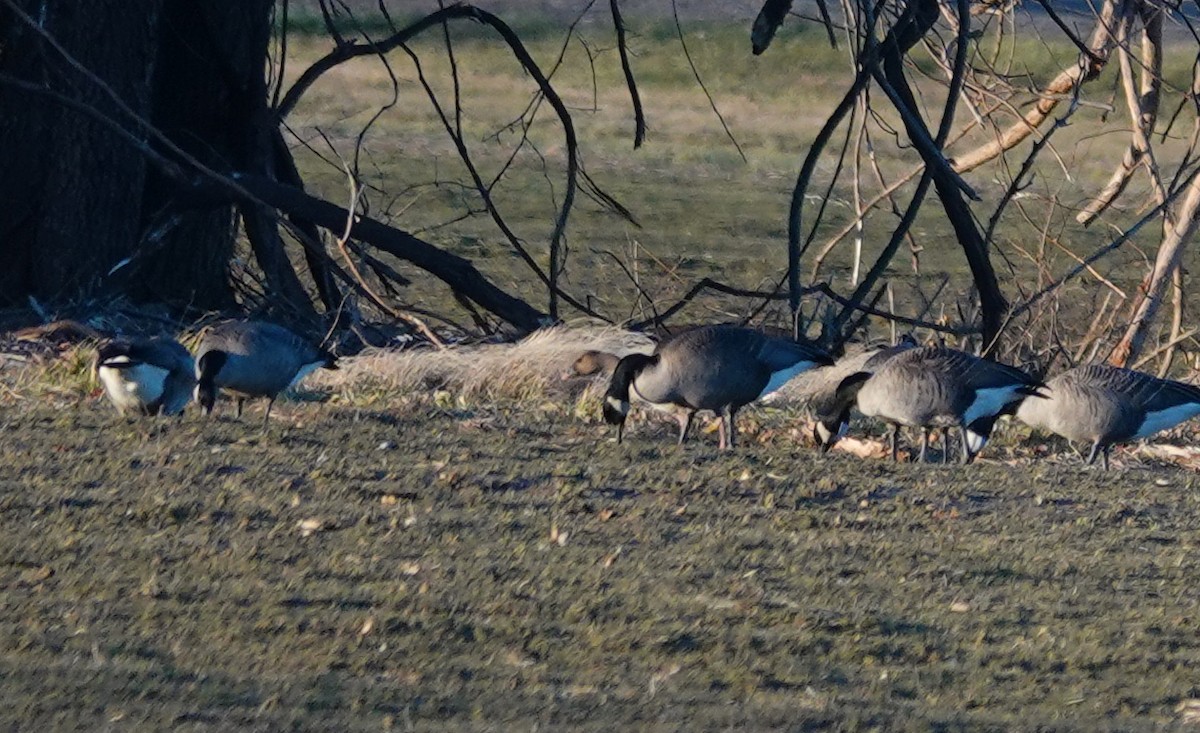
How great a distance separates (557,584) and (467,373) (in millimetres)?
3311

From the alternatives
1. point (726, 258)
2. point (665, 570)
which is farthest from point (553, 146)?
point (665, 570)

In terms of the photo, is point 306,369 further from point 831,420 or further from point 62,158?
point 831,420

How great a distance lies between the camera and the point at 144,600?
4.79 meters

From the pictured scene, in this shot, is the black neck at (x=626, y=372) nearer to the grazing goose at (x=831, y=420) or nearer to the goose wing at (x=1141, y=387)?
the grazing goose at (x=831, y=420)

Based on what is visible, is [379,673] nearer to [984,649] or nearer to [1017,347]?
[984,649]

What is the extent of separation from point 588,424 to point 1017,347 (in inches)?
117

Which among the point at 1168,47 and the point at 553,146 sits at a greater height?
the point at 1168,47

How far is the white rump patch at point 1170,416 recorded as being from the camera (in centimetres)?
793

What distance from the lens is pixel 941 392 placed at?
301 inches

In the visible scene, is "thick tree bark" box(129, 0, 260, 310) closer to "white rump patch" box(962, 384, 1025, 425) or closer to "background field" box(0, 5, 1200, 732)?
"background field" box(0, 5, 1200, 732)

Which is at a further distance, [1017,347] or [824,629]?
[1017,347]

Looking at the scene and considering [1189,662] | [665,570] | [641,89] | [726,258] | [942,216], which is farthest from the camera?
[641,89]

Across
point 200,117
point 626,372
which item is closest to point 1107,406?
point 626,372

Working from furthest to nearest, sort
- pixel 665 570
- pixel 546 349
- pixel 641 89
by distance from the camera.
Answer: pixel 641 89 < pixel 546 349 < pixel 665 570
